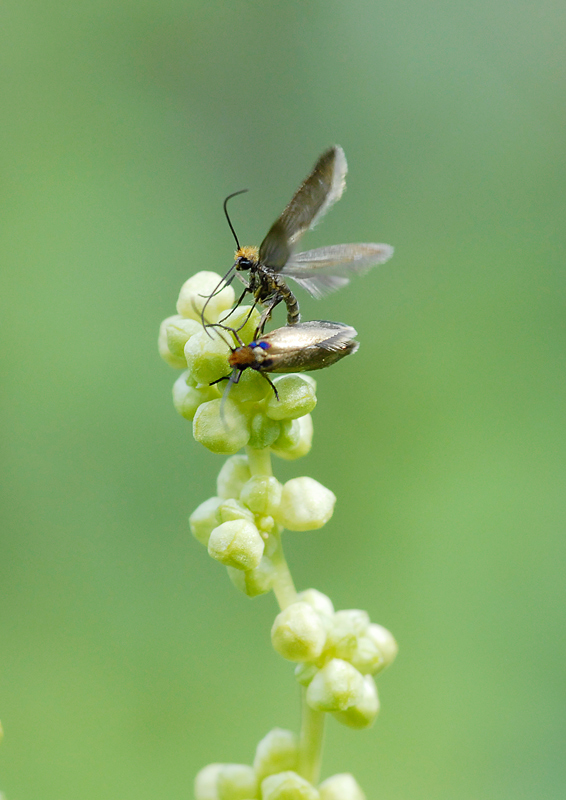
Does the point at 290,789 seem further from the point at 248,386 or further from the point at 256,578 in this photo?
the point at 248,386

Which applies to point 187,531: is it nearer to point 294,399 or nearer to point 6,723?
point 6,723

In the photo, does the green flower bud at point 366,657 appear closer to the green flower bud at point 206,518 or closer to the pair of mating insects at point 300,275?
the green flower bud at point 206,518

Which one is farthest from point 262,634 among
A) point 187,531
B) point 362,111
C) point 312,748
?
point 362,111

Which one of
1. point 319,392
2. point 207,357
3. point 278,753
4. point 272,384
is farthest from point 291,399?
point 319,392

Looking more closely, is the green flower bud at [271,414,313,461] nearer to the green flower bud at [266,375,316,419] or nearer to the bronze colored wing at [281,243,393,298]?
the green flower bud at [266,375,316,419]

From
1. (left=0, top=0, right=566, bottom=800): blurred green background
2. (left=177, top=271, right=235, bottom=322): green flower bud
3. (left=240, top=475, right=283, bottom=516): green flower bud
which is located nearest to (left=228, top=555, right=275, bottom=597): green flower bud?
(left=240, top=475, right=283, bottom=516): green flower bud

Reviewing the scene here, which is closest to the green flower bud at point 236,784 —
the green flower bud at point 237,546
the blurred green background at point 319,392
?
the green flower bud at point 237,546
